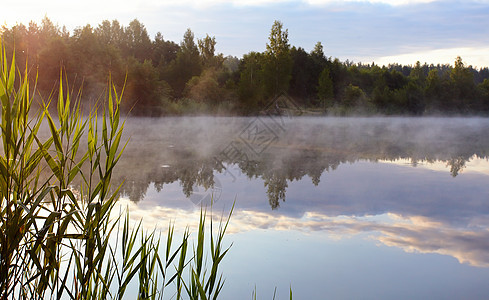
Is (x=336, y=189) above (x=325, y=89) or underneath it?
underneath

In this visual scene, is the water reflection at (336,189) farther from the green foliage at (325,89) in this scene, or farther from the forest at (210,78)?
the green foliage at (325,89)

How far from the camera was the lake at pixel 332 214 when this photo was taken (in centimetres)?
359

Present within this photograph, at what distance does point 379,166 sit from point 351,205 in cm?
406

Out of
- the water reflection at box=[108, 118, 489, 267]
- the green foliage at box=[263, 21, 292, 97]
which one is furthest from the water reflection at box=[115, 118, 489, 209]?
the green foliage at box=[263, 21, 292, 97]

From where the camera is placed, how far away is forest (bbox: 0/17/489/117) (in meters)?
23.1

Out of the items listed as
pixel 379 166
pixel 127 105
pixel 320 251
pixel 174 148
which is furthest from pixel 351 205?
pixel 127 105

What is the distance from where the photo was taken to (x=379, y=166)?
10000 mm

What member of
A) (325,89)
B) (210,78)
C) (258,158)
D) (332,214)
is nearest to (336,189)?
(332,214)

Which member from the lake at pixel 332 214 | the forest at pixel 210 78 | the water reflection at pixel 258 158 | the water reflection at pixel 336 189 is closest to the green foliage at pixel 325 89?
the forest at pixel 210 78

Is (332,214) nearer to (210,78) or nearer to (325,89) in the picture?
(210,78)

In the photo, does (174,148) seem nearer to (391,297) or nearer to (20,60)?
(391,297)

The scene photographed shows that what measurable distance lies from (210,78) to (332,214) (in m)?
23.4

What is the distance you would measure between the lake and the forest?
6.33 m

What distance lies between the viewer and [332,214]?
5.73 metres
